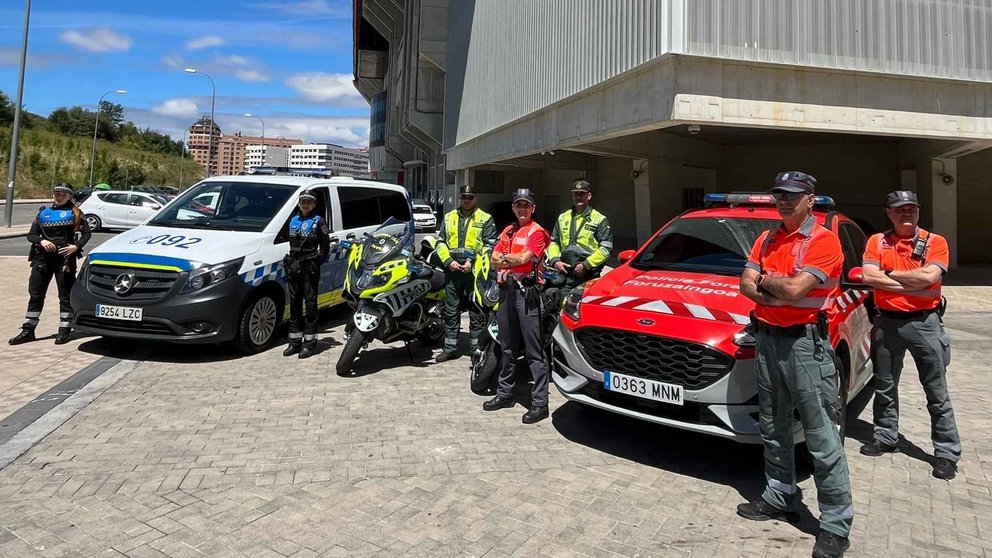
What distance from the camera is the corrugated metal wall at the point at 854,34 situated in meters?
10.6

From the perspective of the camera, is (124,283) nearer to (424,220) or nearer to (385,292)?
(385,292)

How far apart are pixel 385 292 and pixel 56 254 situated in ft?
12.6

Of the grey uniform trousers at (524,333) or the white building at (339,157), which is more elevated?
the white building at (339,157)

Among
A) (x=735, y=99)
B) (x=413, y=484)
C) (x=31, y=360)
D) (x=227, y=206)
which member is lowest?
(x=413, y=484)

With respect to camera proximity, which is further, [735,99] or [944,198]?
[944,198]

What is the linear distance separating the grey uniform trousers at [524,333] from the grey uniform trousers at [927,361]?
7.73 ft

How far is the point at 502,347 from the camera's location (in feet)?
17.2

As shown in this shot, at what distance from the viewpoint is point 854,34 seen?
1116 centimetres

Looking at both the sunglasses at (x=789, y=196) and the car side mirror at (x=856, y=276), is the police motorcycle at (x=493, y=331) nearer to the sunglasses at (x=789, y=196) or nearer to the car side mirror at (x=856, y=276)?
the car side mirror at (x=856, y=276)

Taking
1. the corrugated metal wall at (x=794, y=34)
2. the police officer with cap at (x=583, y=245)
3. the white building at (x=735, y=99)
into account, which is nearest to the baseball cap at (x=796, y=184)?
the police officer with cap at (x=583, y=245)

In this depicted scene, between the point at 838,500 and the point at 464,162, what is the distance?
91.1 ft

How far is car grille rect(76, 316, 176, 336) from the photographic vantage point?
6215 mm

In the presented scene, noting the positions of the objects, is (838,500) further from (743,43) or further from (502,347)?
(743,43)

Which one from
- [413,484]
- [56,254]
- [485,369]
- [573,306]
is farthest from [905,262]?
[56,254]
